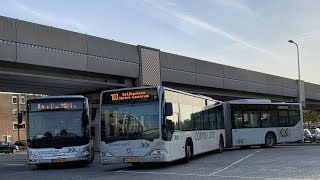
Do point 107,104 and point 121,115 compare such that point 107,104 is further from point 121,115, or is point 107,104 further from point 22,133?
point 22,133

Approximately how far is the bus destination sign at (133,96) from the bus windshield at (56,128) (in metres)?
2.48

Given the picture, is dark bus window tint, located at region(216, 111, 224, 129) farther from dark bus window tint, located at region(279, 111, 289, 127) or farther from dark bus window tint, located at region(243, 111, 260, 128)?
dark bus window tint, located at region(279, 111, 289, 127)

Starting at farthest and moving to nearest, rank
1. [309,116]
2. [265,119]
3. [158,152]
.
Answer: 1. [309,116]
2. [265,119]
3. [158,152]

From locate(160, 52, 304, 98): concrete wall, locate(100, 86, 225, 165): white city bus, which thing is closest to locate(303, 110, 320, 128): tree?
locate(160, 52, 304, 98): concrete wall

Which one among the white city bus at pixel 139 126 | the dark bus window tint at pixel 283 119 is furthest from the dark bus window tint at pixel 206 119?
the dark bus window tint at pixel 283 119

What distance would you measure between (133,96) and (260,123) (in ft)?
46.7

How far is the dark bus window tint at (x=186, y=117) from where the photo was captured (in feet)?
64.9

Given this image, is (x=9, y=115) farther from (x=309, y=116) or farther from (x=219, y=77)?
(x=309, y=116)

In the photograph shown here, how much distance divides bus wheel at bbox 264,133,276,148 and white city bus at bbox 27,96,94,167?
1359cm

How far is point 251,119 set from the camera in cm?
2984

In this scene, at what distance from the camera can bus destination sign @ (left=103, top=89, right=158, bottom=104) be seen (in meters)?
17.8

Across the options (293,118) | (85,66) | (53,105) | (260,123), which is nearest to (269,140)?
(260,123)

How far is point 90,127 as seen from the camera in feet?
68.1

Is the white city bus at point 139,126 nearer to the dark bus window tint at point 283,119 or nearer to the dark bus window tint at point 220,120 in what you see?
the dark bus window tint at point 220,120
